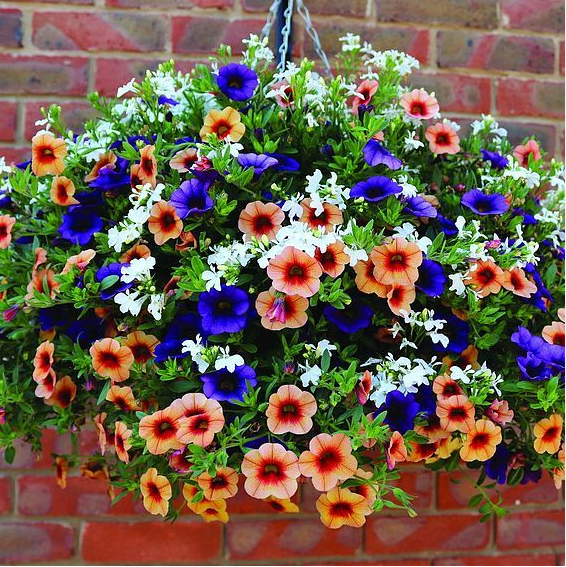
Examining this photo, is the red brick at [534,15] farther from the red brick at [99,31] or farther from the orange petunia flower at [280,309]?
the orange petunia flower at [280,309]

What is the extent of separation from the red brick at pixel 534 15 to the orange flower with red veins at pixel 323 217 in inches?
31.4

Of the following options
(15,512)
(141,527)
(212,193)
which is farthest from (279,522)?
(212,193)

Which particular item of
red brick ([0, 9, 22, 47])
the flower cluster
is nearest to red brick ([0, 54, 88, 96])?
red brick ([0, 9, 22, 47])

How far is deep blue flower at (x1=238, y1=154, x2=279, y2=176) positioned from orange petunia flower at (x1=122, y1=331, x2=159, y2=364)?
22 centimetres

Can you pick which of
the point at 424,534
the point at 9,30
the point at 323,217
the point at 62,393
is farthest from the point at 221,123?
the point at 424,534

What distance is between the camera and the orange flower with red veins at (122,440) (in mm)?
756

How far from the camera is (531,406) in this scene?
79 centimetres

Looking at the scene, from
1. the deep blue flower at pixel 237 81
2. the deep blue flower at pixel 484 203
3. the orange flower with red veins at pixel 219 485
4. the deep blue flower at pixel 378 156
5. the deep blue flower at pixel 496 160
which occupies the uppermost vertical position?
the deep blue flower at pixel 237 81

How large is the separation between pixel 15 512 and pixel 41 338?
509 mm

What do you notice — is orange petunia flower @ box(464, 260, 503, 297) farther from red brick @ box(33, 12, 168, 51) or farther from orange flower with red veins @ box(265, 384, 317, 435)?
red brick @ box(33, 12, 168, 51)

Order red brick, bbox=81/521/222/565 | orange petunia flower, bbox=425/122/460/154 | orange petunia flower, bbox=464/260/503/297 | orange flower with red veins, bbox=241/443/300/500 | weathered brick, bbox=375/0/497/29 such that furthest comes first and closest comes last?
weathered brick, bbox=375/0/497/29 → red brick, bbox=81/521/222/565 → orange petunia flower, bbox=425/122/460/154 → orange petunia flower, bbox=464/260/503/297 → orange flower with red veins, bbox=241/443/300/500

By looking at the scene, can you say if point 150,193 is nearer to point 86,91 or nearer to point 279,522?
point 86,91

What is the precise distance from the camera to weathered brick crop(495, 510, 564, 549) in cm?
131

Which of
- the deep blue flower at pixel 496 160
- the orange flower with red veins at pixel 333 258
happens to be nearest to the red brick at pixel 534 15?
the deep blue flower at pixel 496 160
